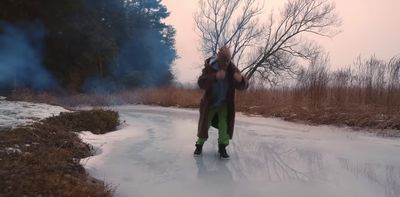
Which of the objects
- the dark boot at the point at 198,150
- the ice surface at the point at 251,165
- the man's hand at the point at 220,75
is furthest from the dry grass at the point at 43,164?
the man's hand at the point at 220,75

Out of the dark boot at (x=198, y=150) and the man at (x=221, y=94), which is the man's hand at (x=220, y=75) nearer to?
the man at (x=221, y=94)

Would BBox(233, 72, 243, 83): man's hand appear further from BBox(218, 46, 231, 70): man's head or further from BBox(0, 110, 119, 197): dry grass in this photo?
BBox(0, 110, 119, 197): dry grass

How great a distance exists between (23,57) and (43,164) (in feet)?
67.4

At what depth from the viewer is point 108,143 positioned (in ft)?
24.9

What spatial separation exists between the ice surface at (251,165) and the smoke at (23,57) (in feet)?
47.5

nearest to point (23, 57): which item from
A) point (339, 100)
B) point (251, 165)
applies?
point (339, 100)

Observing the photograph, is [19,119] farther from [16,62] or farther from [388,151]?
[16,62]

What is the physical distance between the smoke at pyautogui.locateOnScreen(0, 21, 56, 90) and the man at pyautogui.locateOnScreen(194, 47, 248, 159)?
1642cm

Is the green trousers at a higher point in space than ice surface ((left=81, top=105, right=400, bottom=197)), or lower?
higher

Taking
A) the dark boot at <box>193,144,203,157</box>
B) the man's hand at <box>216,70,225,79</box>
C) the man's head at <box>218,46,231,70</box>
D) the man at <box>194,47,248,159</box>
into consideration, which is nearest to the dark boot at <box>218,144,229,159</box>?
the man at <box>194,47,248,159</box>

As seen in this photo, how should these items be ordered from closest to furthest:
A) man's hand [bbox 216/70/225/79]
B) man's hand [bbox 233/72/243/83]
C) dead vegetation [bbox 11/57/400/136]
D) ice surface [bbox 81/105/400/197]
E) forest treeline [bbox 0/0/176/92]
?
ice surface [bbox 81/105/400/197] → man's hand [bbox 216/70/225/79] → man's hand [bbox 233/72/243/83] → dead vegetation [bbox 11/57/400/136] → forest treeline [bbox 0/0/176/92]

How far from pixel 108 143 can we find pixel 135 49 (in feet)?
105

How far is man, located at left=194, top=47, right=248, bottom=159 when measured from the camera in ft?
21.4

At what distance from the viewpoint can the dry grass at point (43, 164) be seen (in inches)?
156
